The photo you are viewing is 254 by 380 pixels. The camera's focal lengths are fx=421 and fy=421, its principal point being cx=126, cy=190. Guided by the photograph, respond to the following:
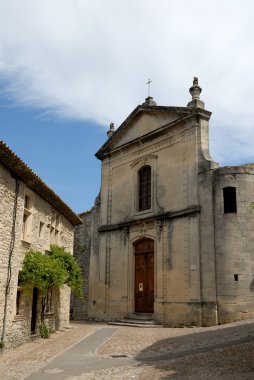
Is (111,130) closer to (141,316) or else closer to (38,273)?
(141,316)

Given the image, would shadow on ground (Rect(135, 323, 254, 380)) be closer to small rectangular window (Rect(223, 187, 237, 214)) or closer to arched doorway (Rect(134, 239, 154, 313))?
small rectangular window (Rect(223, 187, 237, 214))

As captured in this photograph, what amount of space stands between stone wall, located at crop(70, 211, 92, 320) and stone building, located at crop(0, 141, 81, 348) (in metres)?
7.23

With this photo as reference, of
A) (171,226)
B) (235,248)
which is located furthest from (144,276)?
(235,248)

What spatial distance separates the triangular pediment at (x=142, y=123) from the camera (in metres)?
18.5

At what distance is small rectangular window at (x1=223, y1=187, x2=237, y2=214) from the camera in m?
15.8

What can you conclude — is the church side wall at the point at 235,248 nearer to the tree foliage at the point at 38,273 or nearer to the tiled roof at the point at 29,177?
the tree foliage at the point at 38,273

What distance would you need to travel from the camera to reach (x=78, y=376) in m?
7.79

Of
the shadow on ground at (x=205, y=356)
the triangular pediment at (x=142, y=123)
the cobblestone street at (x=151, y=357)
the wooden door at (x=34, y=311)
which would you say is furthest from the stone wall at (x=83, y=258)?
the shadow on ground at (x=205, y=356)

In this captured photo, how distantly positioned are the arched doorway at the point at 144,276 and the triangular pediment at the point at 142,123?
5.17 metres

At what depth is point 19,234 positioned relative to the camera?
12.0 m

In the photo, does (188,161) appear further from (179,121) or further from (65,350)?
(65,350)

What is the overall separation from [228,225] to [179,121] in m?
5.23

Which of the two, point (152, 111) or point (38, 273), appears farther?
point (152, 111)

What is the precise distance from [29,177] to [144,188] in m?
8.30
